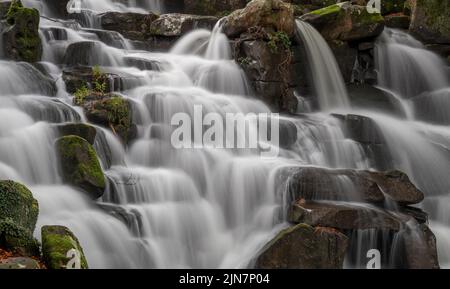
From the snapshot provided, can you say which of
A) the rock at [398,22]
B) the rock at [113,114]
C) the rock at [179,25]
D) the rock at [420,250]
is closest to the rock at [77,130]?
the rock at [113,114]

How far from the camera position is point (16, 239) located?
5.04 metres

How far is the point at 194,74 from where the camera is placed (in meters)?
11.6

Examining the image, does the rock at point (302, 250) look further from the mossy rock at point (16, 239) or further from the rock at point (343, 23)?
the rock at point (343, 23)

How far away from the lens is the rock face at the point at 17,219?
501 cm

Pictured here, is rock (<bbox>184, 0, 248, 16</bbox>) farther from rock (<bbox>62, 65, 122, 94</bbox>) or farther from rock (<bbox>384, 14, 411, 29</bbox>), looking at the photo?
rock (<bbox>62, 65, 122, 94</bbox>)

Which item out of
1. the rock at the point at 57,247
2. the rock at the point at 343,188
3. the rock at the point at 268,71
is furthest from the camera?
the rock at the point at 268,71

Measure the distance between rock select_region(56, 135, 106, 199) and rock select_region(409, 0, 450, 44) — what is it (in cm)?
1120

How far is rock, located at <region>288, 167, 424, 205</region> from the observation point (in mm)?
7742

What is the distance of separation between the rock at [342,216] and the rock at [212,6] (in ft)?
37.3

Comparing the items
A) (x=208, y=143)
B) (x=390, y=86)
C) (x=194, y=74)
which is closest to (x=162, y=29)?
(x=194, y=74)

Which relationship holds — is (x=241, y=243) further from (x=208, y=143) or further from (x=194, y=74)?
(x=194, y=74)

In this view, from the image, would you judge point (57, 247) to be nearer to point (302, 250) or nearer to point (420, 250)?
point (302, 250)
